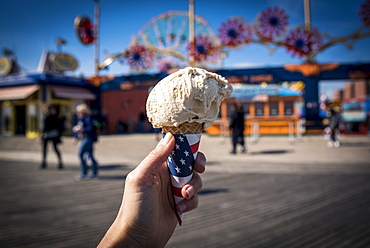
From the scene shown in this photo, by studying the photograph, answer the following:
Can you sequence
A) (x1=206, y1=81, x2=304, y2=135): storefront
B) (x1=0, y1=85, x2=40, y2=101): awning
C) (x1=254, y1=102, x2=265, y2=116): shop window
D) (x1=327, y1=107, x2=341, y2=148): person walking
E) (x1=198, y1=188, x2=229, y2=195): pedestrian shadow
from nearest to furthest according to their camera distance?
(x1=198, y1=188, x2=229, y2=195): pedestrian shadow → (x1=327, y1=107, x2=341, y2=148): person walking → (x1=206, y1=81, x2=304, y2=135): storefront → (x1=254, y1=102, x2=265, y2=116): shop window → (x1=0, y1=85, x2=40, y2=101): awning

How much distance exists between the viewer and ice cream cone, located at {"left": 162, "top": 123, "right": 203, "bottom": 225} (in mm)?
1471

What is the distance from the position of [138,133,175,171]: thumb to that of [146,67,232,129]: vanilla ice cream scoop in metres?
0.16

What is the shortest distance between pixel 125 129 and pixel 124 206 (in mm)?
23406

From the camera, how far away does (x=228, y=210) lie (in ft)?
12.5

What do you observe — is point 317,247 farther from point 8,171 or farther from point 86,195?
point 8,171

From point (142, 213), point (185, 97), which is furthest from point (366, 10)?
point (142, 213)

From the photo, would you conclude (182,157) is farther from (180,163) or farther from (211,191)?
(211,191)

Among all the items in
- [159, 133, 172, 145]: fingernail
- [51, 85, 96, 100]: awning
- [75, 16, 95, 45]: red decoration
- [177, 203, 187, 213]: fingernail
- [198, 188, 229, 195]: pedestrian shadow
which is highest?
[75, 16, 95, 45]: red decoration

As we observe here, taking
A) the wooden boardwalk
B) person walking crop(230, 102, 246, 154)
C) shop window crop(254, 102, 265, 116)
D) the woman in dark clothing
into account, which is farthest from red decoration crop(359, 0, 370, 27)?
shop window crop(254, 102, 265, 116)

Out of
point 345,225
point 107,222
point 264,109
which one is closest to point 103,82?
point 264,109

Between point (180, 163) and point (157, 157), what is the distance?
0.21 meters

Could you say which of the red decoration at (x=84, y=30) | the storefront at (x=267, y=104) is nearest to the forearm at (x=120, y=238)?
the red decoration at (x=84, y=30)

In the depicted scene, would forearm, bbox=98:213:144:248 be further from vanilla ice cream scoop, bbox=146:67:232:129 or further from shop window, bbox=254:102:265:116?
shop window, bbox=254:102:265:116

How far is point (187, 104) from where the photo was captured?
148 cm
